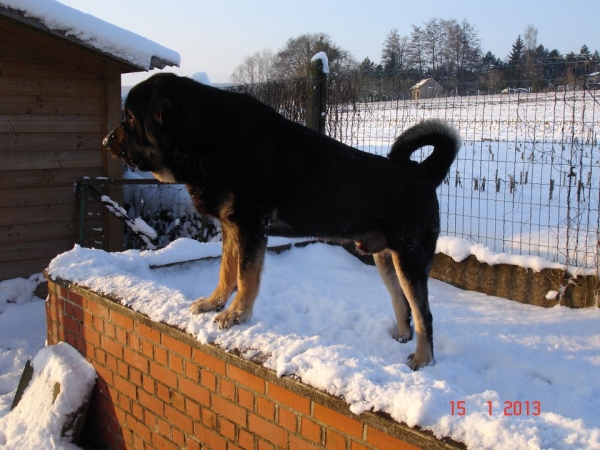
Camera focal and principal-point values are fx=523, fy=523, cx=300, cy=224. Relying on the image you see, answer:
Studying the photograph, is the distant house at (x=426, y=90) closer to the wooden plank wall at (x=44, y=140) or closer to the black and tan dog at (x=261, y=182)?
the black and tan dog at (x=261, y=182)

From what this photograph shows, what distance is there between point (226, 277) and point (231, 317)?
0.40 meters

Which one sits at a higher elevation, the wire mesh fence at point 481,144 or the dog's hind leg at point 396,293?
the wire mesh fence at point 481,144

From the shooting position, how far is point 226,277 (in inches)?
127

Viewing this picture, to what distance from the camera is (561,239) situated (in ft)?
18.1

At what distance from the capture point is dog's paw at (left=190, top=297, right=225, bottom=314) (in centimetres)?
306

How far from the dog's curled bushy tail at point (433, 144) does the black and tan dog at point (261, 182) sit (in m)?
0.04

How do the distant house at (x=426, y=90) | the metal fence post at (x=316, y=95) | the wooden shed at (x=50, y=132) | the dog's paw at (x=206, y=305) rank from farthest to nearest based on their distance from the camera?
the distant house at (x=426, y=90), the wooden shed at (x=50, y=132), the metal fence post at (x=316, y=95), the dog's paw at (x=206, y=305)

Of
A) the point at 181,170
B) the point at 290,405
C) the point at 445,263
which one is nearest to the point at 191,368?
the point at 290,405

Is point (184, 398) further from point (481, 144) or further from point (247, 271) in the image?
point (481, 144)

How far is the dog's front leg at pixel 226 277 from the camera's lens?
→ 3.13 meters

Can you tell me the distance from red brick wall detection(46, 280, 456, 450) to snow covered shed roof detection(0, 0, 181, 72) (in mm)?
3684

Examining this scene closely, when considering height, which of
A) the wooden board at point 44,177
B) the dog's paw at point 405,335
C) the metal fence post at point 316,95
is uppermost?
the metal fence post at point 316,95

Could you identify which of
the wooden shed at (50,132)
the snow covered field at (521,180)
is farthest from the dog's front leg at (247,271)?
the wooden shed at (50,132)

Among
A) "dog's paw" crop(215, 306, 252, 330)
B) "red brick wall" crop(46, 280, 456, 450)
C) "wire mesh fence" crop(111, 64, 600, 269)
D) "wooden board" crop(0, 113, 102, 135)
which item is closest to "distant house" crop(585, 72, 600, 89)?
"wire mesh fence" crop(111, 64, 600, 269)
